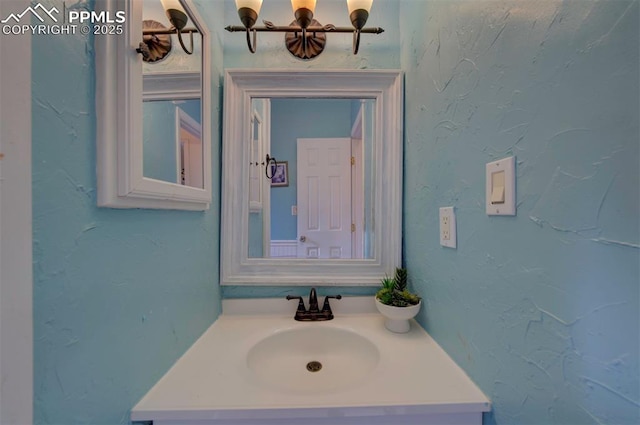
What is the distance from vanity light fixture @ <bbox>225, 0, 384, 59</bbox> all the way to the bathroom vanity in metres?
1.02

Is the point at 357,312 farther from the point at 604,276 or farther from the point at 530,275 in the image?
the point at 604,276

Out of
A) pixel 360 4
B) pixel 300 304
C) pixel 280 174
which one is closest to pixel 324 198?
pixel 280 174

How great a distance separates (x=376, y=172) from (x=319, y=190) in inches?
9.9

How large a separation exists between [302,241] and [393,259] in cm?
38

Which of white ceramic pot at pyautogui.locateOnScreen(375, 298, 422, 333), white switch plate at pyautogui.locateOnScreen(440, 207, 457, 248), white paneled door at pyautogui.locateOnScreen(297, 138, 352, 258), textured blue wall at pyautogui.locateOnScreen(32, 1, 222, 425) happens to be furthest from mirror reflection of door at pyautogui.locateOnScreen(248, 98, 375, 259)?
textured blue wall at pyautogui.locateOnScreen(32, 1, 222, 425)

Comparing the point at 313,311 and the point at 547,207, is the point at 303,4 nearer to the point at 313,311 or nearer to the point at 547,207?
the point at 547,207

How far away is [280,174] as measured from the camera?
3.56 feet

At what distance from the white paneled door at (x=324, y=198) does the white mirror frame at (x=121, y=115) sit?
64cm

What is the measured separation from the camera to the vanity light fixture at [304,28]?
0.92 meters

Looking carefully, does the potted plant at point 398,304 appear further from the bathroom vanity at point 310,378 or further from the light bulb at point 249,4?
the light bulb at point 249,4

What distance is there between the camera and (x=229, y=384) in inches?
24.4

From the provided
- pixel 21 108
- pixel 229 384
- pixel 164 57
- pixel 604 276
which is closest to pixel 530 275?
pixel 604 276

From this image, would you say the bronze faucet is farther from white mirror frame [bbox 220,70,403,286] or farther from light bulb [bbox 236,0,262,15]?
light bulb [bbox 236,0,262,15]

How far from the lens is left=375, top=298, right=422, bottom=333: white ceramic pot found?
839mm
